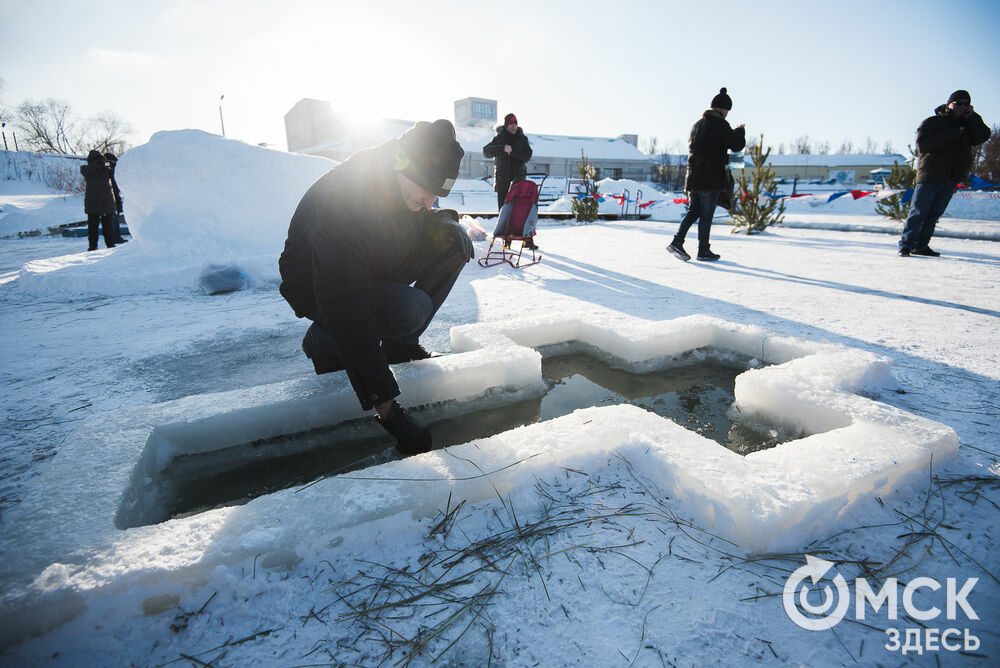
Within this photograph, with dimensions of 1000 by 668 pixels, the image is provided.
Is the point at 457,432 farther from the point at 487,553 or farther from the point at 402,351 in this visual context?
the point at 487,553

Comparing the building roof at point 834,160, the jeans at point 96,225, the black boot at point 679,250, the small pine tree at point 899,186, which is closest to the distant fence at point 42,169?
the jeans at point 96,225

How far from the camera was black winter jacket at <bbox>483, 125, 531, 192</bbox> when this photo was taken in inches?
244

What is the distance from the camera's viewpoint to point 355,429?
1.90 meters

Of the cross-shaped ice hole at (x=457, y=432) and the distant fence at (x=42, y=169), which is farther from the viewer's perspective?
the distant fence at (x=42, y=169)

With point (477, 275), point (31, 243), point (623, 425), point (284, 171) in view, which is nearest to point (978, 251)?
point (477, 275)

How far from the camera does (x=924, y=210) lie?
5.09 meters

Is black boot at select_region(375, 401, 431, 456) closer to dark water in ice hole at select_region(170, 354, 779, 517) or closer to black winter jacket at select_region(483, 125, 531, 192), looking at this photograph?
dark water in ice hole at select_region(170, 354, 779, 517)

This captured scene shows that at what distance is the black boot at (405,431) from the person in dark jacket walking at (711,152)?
4.66 metres

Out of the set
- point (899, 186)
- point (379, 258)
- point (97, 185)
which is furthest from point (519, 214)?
point (899, 186)

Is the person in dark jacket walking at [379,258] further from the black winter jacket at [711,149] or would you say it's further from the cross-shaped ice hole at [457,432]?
the black winter jacket at [711,149]

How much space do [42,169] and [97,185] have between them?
27.1m

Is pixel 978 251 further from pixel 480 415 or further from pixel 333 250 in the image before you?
pixel 333 250

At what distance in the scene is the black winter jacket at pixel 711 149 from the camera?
488 cm

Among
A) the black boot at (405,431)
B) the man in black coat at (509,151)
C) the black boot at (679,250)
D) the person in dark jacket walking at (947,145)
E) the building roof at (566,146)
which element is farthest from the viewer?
the building roof at (566,146)
